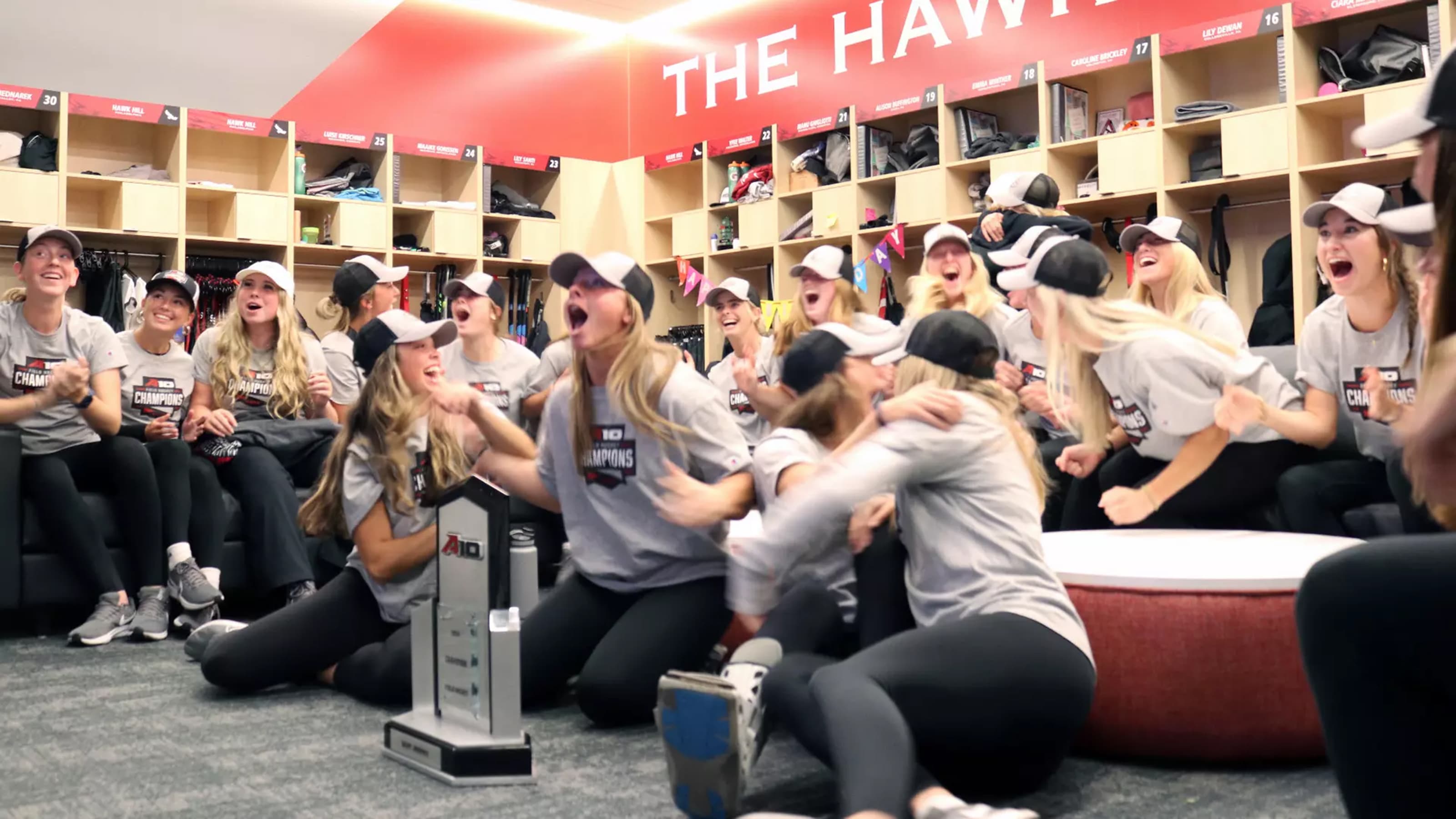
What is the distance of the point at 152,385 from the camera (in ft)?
14.4

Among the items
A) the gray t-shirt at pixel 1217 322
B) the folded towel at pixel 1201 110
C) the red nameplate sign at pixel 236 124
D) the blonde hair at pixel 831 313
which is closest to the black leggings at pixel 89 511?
the blonde hair at pixel 831 313

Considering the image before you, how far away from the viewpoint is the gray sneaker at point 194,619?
393cm

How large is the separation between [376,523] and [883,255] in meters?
4.90

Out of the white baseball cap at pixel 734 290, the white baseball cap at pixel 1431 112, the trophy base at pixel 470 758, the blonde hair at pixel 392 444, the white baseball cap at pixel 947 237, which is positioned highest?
the white baseball cap at pixel 947 237

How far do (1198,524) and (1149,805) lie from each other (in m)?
1.46

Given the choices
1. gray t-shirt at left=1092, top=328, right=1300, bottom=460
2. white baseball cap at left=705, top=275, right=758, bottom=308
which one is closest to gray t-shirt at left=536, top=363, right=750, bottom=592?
gray t-shirt at left=1092, top=328, right=1300, bottom=460

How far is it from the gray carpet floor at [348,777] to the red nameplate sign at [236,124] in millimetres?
5438

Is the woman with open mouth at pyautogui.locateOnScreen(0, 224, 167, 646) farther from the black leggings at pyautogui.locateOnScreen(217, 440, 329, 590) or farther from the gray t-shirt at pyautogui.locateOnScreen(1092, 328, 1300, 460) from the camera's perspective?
the gray t-shirt at pyautogui.locateOnScreen(1092, 328, 1300, 460)

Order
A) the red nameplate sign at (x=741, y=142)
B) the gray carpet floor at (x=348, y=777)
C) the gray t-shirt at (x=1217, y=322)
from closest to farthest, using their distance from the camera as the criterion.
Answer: the gray carpet floor at (x=348, y=777)
the gray t-shirt at (x=1217, y=322)
the red nameplate sign at (x=741, y=142)

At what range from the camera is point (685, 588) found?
280 cm

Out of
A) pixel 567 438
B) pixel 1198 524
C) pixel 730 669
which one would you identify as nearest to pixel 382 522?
pixel 567 438

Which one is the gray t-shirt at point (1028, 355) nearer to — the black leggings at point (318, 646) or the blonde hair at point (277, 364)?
the black leggings at point (318, 646)

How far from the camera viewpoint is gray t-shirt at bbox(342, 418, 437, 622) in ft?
9.93

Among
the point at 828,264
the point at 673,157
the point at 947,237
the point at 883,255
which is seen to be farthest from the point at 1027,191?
the point at 673,157
